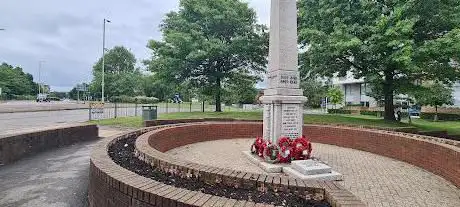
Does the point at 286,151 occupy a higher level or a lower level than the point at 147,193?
lower

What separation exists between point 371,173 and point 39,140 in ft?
29.1

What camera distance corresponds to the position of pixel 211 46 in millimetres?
23812

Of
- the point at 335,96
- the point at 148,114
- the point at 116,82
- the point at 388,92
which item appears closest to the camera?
the point at 148,114

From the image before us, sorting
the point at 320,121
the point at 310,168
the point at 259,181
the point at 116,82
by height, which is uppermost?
the point at 116,82

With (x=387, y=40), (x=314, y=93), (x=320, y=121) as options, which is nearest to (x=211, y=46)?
(x=320, y=121)

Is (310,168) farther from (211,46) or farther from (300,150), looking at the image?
(211,46)

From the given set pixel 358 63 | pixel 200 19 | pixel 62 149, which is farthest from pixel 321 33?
pixel 62 149

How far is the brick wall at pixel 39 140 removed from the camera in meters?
8.75

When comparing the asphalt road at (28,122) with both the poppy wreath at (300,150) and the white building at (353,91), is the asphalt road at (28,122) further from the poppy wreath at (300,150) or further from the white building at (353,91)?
the white building at (353,91)

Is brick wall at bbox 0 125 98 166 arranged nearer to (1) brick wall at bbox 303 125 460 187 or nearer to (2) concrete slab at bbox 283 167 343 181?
(2) concrete slab at bbox 283 167 343 181

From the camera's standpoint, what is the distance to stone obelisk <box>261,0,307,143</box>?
9.33m

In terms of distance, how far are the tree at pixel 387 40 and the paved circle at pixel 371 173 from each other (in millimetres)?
7918

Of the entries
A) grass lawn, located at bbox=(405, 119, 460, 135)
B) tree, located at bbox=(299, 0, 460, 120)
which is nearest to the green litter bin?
tree, located at bbox=(299, 0, 460, 120)

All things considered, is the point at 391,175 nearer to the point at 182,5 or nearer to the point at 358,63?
the point at 358,63
